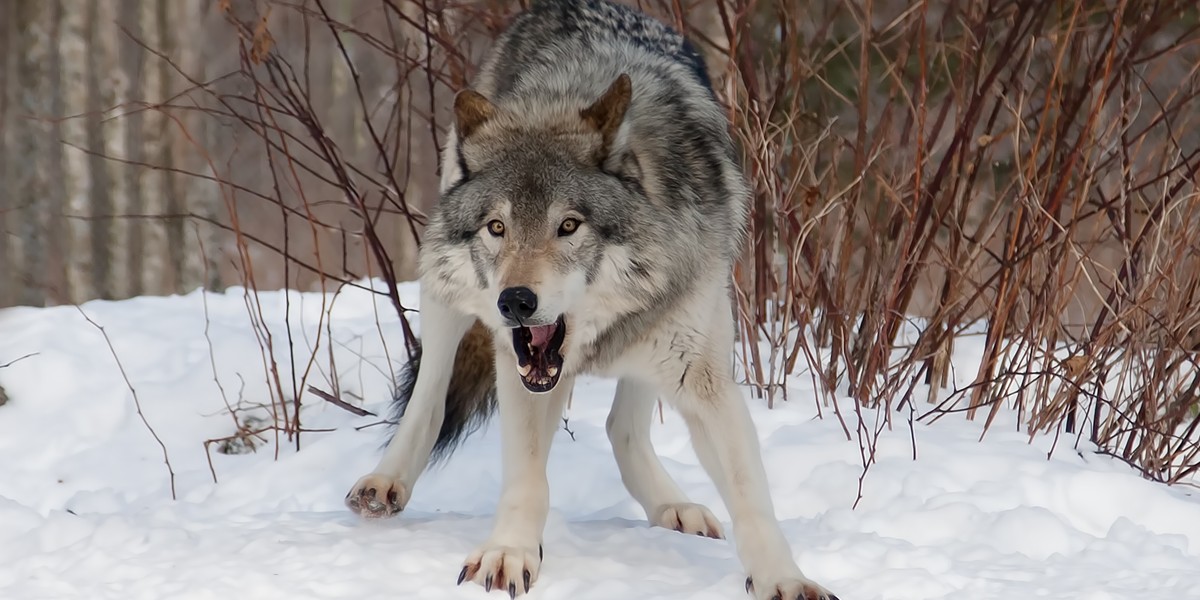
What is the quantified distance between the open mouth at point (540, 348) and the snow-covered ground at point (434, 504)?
1.74 feet

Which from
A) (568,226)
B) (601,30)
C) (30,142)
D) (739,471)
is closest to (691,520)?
(739,471)

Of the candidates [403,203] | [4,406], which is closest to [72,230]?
[4,406]

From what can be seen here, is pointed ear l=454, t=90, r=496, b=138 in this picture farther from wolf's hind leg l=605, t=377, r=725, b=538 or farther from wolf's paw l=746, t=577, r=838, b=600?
wolf's paw l=746, t=577, r=838, b=600

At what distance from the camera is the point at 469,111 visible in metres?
3.08

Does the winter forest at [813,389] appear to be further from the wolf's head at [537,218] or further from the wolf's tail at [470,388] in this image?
the wolf's head at [537,218]

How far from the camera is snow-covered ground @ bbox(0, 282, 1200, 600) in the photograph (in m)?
2.88

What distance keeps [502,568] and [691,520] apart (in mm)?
806

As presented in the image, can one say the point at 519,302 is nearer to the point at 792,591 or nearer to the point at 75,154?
the point at 792,591

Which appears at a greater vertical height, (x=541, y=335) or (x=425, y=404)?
(x=541, y=335)

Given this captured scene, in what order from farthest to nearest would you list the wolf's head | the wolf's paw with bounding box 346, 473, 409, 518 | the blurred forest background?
the blurred forest background < the wolf's paw with bounding box 346, 473, 409, 518 < the wolf's head

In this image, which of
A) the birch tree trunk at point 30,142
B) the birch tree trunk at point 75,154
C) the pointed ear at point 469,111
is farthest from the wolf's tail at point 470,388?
the birch tree trunk at point 75,154

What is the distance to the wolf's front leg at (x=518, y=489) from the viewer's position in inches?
112

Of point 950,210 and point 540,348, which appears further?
point 950,210

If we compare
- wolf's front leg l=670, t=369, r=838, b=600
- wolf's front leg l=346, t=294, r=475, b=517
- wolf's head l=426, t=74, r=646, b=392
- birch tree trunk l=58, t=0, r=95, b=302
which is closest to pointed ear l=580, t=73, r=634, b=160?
wolf's head l=426, t=74, r=646, b=392
